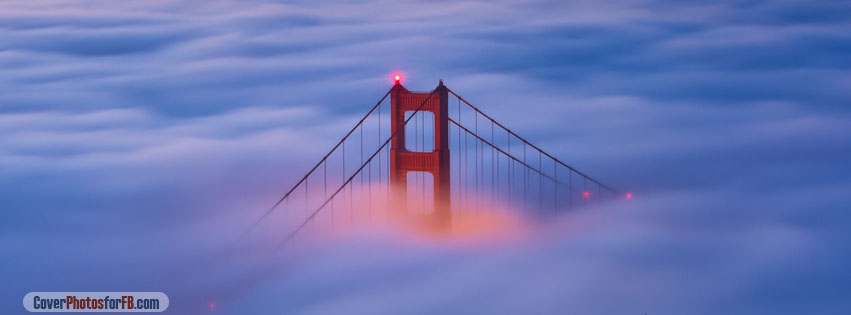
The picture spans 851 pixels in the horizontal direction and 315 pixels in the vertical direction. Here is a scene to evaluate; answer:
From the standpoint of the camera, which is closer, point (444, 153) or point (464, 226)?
point (444, 153)

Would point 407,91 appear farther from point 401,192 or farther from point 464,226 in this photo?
point 464,226

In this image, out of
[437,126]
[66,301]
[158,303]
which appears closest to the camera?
[158,303]

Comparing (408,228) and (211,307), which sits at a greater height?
(408,228)

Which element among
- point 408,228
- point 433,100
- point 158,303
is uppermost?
point 433,100

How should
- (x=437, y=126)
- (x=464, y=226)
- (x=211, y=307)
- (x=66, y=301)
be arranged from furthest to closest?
(x=464, y=226) < (x=437, y=126) < (x=211, y=307) < (x=66, y=301)

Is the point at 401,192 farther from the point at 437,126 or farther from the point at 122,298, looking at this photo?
the point at 122,298

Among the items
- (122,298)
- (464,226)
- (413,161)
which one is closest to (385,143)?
(413,161)

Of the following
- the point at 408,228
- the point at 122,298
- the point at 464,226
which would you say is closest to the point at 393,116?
the point at 408,228
